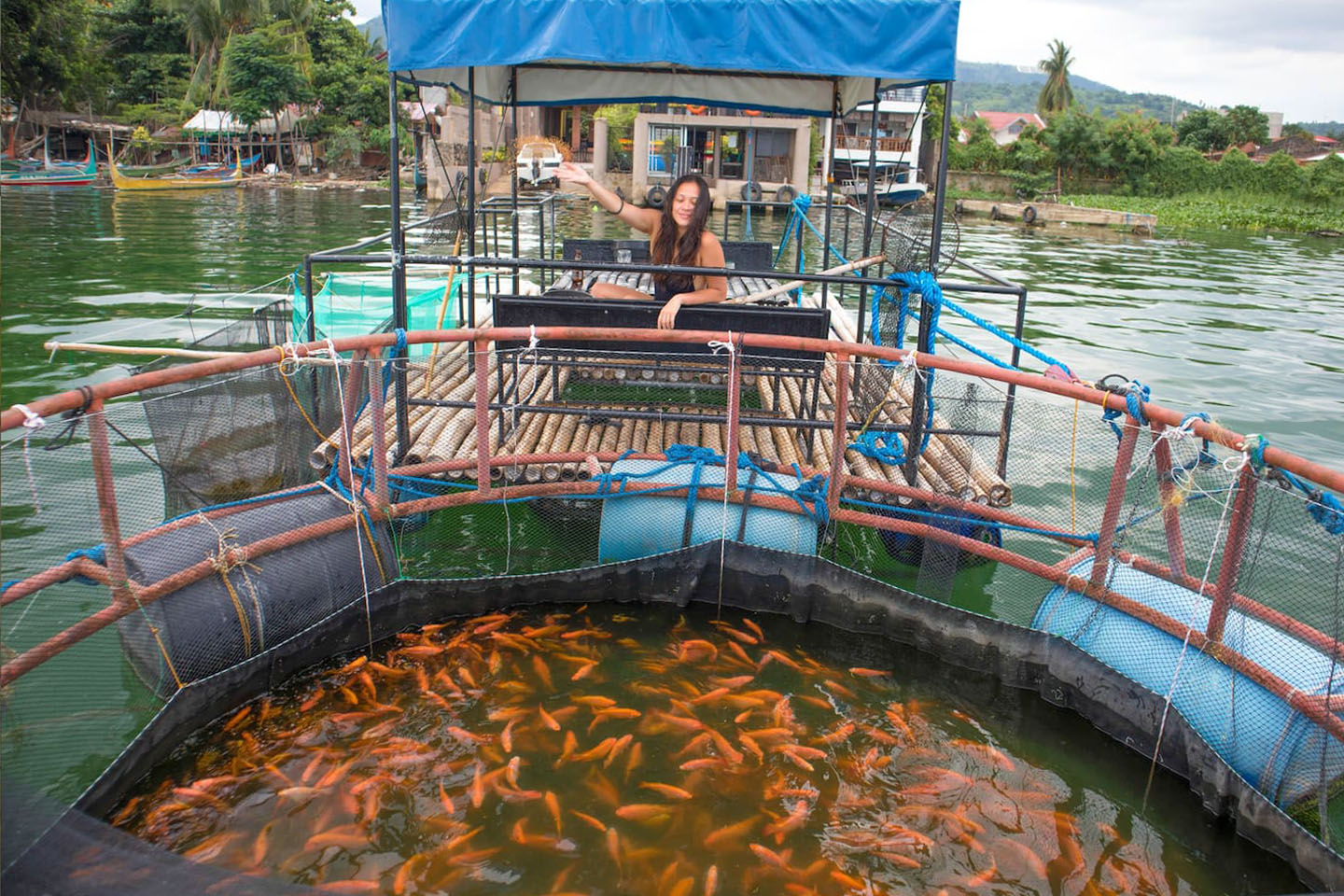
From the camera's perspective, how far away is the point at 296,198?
150ft

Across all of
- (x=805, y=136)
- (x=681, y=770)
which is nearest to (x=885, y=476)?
(x=681, y=770)

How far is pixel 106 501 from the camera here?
4195 mm

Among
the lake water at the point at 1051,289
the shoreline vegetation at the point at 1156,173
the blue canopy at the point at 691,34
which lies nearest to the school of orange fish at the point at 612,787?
the blue canopy at the point at 691,34

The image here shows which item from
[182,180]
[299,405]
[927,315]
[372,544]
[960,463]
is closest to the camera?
[372,544]

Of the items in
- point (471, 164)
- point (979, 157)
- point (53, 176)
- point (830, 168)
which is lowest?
point (471, 164)

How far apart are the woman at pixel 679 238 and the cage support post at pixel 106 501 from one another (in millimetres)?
3771

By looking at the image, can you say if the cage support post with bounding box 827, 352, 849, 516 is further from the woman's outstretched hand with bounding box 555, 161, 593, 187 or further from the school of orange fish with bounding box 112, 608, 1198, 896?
the woman's outstretched hand with bounding box 555, 161, 593, 187

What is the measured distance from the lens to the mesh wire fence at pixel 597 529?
14.4 feet

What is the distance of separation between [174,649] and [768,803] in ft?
9.85

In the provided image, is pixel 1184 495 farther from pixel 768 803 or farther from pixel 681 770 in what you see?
pixel 681 770

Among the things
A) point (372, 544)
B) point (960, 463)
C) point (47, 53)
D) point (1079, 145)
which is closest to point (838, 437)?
point (960, 463)

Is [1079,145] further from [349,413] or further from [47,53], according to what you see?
[349,413]

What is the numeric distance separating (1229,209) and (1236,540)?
181 ft

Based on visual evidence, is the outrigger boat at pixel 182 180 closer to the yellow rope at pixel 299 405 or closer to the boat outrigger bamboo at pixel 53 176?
the boat outrigger bamboo at pixel 53 176
